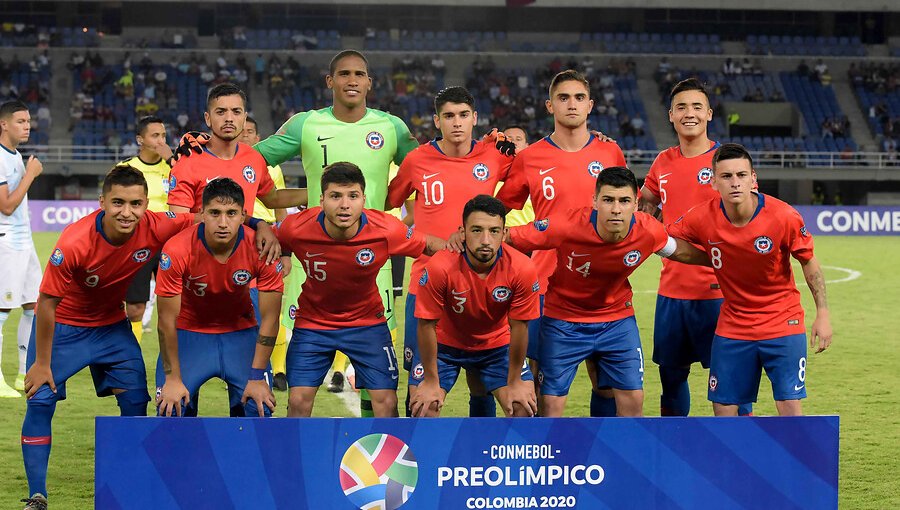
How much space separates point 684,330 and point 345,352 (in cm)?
203

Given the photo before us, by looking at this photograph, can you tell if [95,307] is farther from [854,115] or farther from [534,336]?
[854,115]

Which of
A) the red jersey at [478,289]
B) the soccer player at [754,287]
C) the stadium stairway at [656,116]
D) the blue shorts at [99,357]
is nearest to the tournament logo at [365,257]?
the red jersey at [478,289]

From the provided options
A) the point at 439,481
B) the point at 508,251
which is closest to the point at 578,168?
the point at 508,251

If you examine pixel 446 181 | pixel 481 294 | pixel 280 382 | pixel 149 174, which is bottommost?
pixel 280 382

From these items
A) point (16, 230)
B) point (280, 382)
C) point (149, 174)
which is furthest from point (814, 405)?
point (16, 230)

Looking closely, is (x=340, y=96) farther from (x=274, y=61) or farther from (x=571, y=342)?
(x=274, y=61)

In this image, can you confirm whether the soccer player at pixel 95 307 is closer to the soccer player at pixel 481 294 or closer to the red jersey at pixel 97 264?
the red jersey at pixel 97 264

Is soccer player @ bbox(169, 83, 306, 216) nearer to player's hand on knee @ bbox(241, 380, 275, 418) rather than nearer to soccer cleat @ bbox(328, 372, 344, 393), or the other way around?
player's hand on knee @ bbox(241, 380, 275, 418)

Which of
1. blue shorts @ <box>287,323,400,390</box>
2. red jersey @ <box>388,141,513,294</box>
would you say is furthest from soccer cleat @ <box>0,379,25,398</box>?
red jersey @ <box>388,141,513,294</box>

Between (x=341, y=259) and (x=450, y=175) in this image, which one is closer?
(x=341, y=259)

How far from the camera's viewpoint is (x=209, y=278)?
5.72 metres

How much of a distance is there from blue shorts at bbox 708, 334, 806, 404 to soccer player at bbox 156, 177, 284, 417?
231 cm

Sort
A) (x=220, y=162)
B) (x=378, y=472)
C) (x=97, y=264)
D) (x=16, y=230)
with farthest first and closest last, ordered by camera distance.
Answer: (x=16, y=230), (x=220, y=162), (x=97, y=264), (x=378, y=472)

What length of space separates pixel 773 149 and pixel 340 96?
95.9 ft
